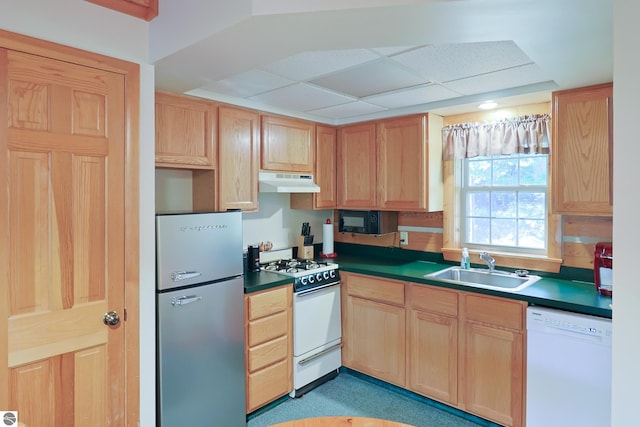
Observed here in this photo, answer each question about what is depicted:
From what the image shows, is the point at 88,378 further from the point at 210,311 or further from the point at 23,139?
the point at 23,139

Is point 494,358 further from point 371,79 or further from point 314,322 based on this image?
point 371,79

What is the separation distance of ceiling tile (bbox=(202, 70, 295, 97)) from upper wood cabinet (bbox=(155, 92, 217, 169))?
18 cm

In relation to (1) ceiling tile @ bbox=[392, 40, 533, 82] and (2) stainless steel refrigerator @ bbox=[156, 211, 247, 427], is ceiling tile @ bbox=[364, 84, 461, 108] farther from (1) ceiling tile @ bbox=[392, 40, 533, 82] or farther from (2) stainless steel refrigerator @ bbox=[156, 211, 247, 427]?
(2) stainless steel refrigerator @ bbox=[156, 211, 247, 427]

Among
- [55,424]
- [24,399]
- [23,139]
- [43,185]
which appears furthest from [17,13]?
[55,424]

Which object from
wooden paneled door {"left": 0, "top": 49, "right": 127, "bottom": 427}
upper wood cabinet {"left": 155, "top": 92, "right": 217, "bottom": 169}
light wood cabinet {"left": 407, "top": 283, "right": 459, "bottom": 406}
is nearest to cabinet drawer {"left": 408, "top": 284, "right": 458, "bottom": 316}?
light wood cabinet {"left": 407, "top": 283, "right": 459, "bottom": 406}

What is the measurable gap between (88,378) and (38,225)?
30.1 inches

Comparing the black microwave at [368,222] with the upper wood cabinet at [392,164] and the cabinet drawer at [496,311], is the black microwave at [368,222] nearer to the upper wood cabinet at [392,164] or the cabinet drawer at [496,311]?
the upper wood cabinet at [392,164]

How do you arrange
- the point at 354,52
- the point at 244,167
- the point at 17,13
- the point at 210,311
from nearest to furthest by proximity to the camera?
the point at 17,13, the point at 354,52, the point at 210,311, the point at 244,167

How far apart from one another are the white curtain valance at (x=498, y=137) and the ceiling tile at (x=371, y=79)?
0.83m

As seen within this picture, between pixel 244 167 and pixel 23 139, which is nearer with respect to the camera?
pixel 23 139

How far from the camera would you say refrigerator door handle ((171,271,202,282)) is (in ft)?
7.16

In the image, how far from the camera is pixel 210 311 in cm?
236

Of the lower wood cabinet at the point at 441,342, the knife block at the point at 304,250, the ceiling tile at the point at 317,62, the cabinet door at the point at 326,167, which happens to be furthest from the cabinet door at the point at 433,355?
the ceiling tile at the point at 317,62

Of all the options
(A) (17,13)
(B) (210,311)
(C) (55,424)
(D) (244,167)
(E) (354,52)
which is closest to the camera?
(A) (17,13)
